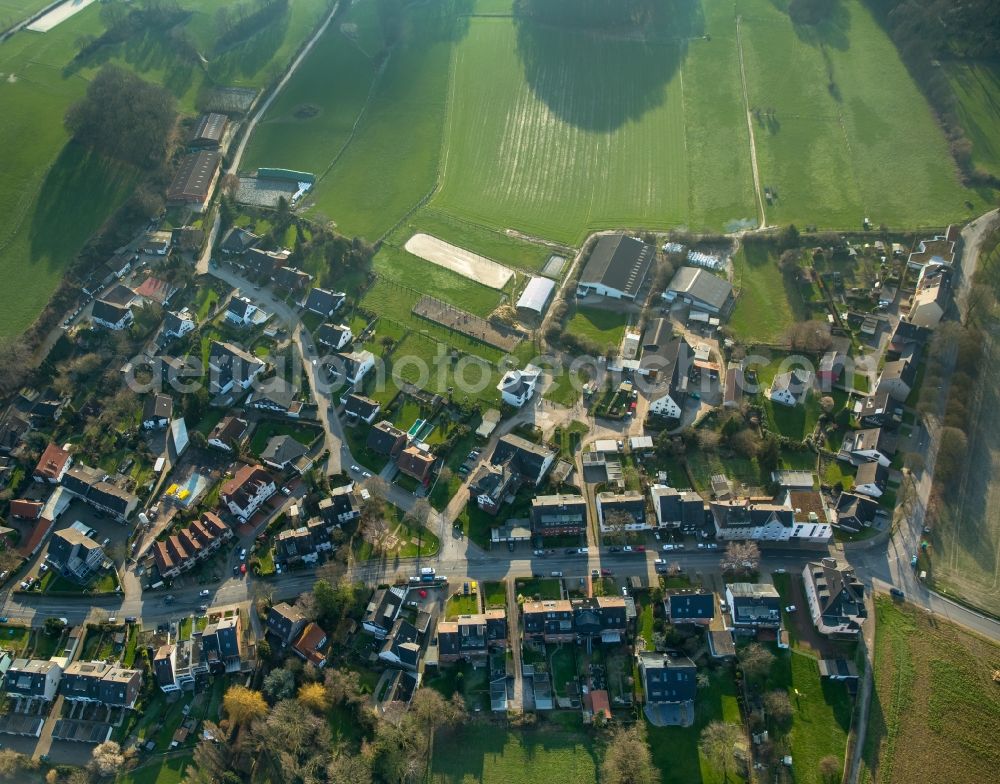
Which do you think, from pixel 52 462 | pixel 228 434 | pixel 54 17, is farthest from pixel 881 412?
pixel 54 17

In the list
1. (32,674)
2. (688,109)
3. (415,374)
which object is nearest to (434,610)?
(415,374)

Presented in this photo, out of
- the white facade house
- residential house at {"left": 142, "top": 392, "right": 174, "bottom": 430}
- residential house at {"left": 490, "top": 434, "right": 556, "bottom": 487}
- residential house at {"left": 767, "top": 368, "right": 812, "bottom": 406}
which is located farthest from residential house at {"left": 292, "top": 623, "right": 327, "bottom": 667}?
residential house at {"left": 767, "top": 368, "right": 812, "bottom": 406}

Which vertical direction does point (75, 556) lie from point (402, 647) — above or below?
above

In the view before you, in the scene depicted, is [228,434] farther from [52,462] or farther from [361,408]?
[52,462]

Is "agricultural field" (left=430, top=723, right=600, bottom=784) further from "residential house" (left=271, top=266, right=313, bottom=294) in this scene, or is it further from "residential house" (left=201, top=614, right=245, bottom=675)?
"residential house" (left=271, top=266, right=313, bottom=294)

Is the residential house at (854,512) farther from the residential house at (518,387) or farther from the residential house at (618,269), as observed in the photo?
the residential house at (618,269)
